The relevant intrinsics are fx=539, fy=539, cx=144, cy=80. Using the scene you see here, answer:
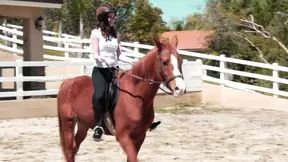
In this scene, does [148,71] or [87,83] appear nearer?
[148,71]

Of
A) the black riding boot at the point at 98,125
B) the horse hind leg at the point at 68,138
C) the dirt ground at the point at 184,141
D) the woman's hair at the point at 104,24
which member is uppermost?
the woman's hair at the point at 104,24

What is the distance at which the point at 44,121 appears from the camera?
44.3ft

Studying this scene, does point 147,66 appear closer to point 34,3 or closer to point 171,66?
point 171,66

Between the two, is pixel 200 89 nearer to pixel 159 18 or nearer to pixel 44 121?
pixel 44 121

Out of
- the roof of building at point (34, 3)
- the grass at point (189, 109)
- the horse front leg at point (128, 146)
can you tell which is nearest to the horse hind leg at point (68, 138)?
the horse front leg at point (128, 146)

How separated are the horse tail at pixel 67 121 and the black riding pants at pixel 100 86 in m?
0.70

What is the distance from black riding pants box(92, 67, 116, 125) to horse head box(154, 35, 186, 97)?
844 millimetres

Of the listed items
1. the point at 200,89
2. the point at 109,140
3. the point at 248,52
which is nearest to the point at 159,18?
the point at 248,52

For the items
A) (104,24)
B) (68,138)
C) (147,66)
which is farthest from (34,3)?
(147,66)

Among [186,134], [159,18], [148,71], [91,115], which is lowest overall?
[186,134]

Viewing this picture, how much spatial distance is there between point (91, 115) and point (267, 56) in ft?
76.2

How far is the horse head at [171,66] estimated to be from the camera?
5.62m

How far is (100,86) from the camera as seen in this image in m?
6.52

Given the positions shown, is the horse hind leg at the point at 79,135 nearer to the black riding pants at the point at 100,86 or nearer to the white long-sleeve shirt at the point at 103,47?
the black riding pants at the point at 100,86
